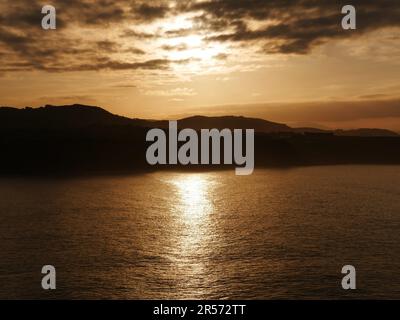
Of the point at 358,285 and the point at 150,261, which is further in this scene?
the point at 150,261

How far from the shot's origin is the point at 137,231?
3228 inches

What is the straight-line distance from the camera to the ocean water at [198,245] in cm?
5094

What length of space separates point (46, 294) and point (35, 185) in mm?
129302

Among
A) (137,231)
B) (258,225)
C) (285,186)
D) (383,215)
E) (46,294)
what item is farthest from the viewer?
(285,186)

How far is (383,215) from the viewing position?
100 metres

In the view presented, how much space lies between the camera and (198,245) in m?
74.0

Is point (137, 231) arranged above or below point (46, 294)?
above

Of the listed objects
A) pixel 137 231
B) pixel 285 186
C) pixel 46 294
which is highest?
pixel 285 186

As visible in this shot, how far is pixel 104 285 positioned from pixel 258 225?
145ft

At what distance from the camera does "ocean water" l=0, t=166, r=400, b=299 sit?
50938 millimetres

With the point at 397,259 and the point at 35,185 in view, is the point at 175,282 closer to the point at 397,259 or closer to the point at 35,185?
the point at 397,259
